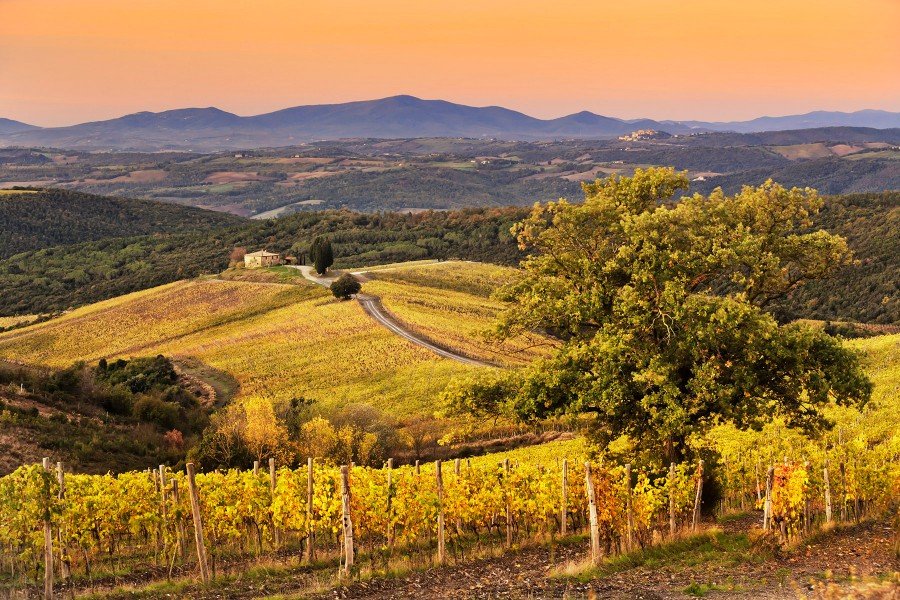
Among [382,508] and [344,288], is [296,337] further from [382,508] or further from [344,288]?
[382,508]

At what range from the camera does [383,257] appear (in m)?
167

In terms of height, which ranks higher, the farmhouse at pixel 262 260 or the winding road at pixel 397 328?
the farmhouse at pixel 262 260

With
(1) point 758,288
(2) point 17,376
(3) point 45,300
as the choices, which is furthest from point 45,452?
(3) point 45,300

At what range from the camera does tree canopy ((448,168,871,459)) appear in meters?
21.4

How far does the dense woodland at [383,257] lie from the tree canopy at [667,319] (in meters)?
98.3

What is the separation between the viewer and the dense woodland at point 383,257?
125688 millimetres

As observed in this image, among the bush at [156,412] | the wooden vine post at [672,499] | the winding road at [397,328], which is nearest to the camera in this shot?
the wooden vine post at [672,499]

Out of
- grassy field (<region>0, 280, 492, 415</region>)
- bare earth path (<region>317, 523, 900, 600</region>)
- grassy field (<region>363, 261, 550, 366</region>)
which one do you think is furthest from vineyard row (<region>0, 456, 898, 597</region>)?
grassy field (<region>0, 280, 492, 415</region>)

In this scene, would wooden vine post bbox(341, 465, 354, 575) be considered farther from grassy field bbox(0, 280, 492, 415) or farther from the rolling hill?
grassy field bbox(0, 280, 492, 415)

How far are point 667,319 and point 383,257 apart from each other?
147m

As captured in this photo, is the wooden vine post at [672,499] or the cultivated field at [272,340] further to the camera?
the cultivated field at [272,340]

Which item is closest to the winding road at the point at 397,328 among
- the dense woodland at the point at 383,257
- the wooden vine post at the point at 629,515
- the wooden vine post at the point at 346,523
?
the wooden vine post at the point at 629,515

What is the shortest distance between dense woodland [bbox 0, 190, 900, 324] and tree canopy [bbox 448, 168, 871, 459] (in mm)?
98310

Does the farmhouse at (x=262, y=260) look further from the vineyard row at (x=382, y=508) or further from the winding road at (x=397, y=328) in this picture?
the vineyard row at (x=382, y=508)
